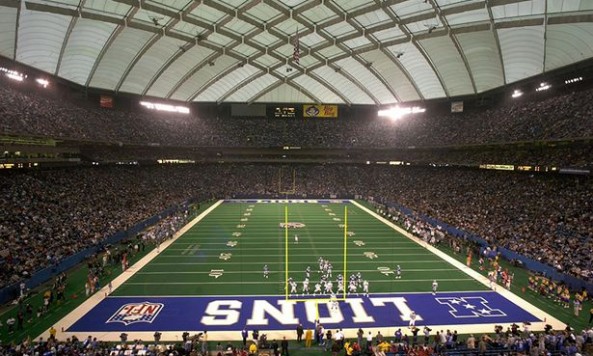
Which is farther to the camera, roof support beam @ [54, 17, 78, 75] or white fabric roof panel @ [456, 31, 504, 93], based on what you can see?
white fabric roof panel @ [456, 31, 504, 93]

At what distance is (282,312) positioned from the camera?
15.1 m

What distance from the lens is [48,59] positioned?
1276 inches

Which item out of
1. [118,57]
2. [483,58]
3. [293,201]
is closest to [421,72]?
[483,58]

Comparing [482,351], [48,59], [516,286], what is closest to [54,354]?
[482,351]

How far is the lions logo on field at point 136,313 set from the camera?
14.3m

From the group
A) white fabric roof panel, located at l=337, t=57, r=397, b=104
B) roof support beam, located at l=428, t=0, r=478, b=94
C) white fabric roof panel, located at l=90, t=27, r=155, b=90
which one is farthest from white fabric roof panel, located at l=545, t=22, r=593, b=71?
white fabric roof panel, located at l=90, t=27, r=155, b=90

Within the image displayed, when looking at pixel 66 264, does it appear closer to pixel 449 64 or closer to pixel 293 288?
pixel 293 288

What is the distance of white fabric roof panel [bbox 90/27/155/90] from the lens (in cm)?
3312

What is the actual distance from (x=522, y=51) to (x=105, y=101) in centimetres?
4552

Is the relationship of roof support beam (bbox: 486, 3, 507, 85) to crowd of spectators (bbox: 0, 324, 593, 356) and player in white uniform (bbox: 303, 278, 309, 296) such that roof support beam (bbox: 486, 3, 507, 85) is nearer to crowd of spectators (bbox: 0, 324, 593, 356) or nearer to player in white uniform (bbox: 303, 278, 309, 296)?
crowd of spectators (bbox: 0, 324, 593, 356)

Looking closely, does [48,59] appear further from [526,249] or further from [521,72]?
[521,72]

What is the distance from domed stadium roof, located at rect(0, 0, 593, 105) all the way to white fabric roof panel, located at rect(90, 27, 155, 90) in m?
0.10

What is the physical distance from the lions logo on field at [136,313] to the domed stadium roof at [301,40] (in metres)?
18.1

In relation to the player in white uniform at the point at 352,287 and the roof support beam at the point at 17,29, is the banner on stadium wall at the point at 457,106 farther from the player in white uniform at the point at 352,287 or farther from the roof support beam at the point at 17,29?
the roof support beam at the point at 17,29
